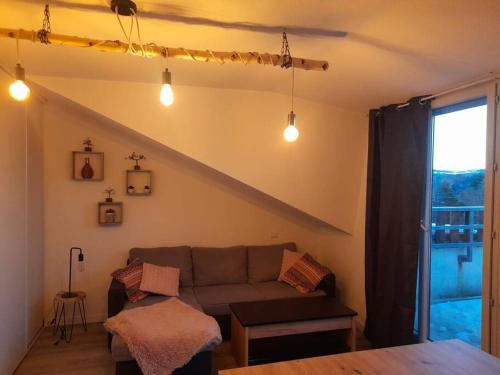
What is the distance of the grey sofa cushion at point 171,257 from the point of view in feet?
13.1

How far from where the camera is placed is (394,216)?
329 centimetres

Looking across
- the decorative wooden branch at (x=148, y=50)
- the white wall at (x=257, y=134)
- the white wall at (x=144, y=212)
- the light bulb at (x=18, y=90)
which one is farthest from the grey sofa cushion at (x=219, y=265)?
the light bulb at (x=18, y=90)

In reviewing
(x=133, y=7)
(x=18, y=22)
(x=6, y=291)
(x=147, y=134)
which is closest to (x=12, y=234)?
(x=6, y=291)

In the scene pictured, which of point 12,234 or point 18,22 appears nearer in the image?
point 18,22

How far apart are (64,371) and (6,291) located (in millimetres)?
841

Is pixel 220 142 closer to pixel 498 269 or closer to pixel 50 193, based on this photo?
pixel 50 193

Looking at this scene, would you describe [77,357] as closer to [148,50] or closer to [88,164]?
[88,164]

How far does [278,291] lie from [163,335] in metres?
1.58

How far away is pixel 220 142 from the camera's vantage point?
348 cm

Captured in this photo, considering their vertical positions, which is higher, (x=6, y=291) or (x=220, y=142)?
(x=220, y=142)

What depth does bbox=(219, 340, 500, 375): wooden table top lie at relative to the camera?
1491mm

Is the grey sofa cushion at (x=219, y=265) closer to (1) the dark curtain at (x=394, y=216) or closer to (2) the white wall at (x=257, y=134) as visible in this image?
(2) the white wall at (x=257, y=134)

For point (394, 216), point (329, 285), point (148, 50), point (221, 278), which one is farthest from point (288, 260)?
point (148, 50)

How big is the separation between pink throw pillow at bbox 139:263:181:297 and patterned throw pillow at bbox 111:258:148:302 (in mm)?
41
